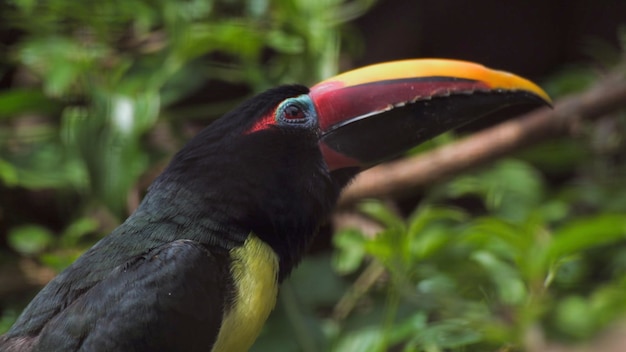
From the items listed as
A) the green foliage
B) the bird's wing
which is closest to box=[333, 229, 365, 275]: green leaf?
the green foliage

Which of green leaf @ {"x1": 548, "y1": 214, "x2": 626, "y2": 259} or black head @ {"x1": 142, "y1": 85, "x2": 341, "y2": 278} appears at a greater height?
black head @ {"x1": 142, "y1": 85, "x2": 341, "y2": 278}

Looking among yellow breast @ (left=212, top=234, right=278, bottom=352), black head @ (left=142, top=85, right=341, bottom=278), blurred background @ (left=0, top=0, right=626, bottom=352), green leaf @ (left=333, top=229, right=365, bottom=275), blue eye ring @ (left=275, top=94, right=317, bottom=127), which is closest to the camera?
yellow breast @ (left=212, top=234, right=278, bottom=352)

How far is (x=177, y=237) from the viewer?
5.90 ft

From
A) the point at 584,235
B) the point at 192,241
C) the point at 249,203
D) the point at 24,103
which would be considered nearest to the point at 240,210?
the point at 249,203

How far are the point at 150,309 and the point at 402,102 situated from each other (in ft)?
2.14

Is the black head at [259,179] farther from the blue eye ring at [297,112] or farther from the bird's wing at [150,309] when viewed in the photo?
the bird's wing at [150,309]

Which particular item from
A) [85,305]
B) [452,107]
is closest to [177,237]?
[85,305]

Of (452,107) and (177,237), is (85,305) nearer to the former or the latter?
(177,237)

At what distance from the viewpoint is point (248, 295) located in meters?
1.79

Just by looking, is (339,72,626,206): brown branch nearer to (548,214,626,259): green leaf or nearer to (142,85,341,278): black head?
(548,214,626,259): green leaf

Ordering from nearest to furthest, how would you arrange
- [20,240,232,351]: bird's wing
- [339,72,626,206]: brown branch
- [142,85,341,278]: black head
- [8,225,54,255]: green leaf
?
[20,240,232,351]: bird's wing → [142,85,341,278]: black head → [8,225,54,255]: green leaf → [339,72,626,206]: brown branch

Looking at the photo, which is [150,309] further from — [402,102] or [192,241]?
[402,102]

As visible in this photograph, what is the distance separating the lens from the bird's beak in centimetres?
200

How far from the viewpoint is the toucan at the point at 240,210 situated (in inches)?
65.1
